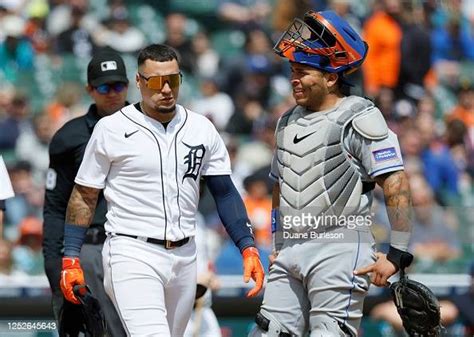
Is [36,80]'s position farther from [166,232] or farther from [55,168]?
[166,232]

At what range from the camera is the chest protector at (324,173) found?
5852mm

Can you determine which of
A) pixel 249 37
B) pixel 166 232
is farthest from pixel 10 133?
pixel 166 232

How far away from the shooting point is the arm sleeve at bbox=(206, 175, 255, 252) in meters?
6.12

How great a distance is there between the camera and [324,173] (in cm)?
586

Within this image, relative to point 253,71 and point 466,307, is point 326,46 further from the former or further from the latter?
point 253,71

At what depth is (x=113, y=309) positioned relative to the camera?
21.8ft

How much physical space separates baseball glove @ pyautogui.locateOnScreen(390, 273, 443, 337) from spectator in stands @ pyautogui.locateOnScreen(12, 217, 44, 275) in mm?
3466

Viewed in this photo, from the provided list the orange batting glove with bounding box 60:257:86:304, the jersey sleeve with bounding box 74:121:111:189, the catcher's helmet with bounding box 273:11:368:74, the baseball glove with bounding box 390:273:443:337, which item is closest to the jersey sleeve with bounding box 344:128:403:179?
the catcher's helmet with bounding box 273:11:368:74

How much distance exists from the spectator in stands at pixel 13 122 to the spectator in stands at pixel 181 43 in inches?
76.6

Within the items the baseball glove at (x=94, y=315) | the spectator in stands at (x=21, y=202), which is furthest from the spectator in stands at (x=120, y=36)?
the baseball glove at (x=94, y=315)

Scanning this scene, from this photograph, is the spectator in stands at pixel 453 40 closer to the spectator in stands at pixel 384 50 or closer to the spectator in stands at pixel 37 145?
the spectator in stands at pixel 384 50

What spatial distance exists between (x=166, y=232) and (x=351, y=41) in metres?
1.34

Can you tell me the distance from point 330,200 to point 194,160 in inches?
28.0

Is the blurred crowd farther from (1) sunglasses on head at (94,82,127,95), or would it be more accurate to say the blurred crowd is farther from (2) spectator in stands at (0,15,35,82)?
(1) sunglasses on head at (94,82,127,95)
